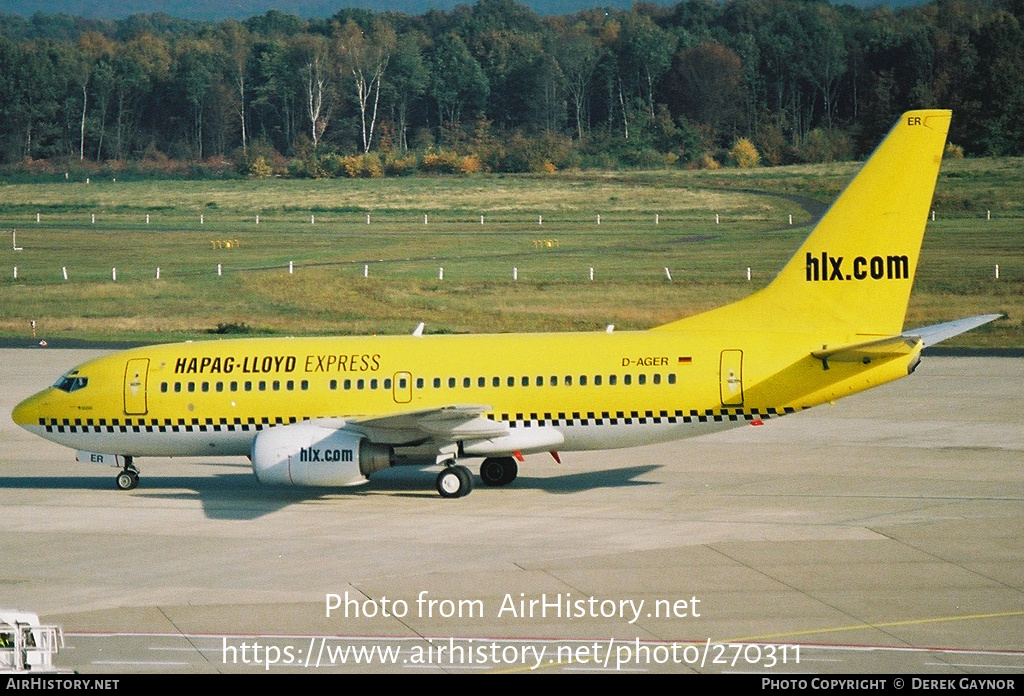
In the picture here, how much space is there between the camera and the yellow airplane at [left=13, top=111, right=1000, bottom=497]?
1210 inches

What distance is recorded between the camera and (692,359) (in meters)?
31.3

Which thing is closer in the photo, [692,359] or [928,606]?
[928,606]

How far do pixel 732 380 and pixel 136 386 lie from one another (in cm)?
1476

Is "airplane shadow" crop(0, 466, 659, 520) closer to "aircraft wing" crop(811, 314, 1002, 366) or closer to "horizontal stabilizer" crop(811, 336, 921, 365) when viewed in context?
"aircraft wing" crop(811, 314, 1002, 366)

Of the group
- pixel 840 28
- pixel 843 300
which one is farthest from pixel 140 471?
pixel 840 28

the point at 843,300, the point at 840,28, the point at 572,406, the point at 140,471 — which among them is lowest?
the point at 140,471

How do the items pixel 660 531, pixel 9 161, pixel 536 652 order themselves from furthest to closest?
pixel 9 161 < pixel 660 531 < pixel 536 652

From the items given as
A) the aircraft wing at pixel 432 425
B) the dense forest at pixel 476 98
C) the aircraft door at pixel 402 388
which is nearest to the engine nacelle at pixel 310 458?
the aircraft wing at pixel 432 425

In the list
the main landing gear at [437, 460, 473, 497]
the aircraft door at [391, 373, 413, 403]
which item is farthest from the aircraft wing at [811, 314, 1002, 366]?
the aircraft door at [391, 373, 413, 403]

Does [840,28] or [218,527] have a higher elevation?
[840,28]

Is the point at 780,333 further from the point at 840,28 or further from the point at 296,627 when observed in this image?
the point at 840,28

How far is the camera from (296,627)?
21891 mm

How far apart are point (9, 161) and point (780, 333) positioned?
485 feet

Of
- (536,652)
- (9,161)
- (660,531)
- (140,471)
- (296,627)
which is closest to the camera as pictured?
(536,652)
